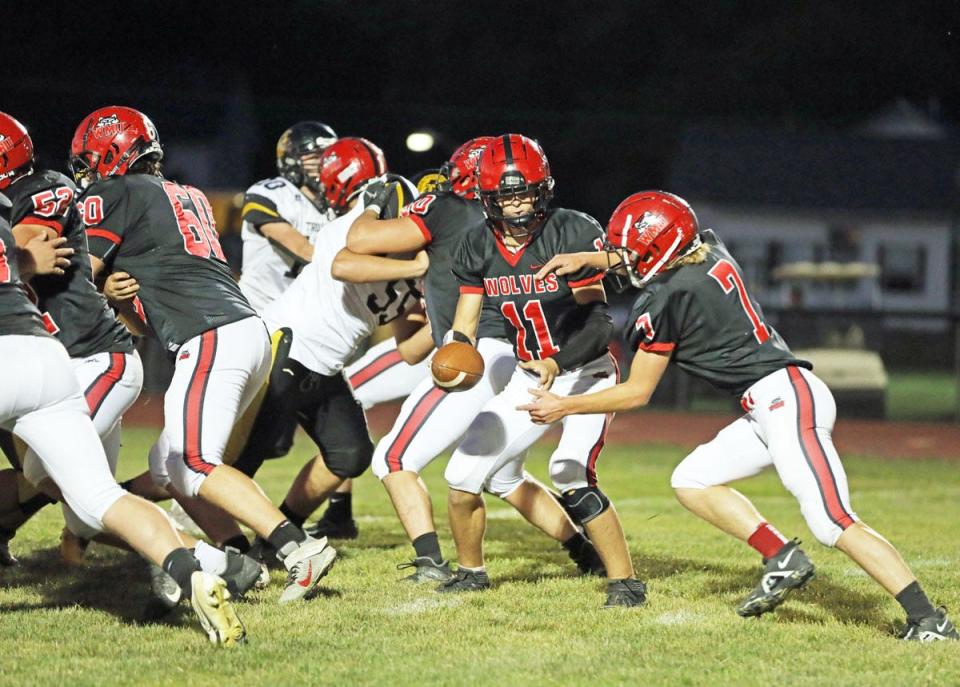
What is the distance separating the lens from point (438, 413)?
222 inches

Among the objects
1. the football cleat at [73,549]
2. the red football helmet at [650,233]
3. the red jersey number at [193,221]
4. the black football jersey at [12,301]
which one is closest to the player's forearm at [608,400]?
the red football helmet at [650,233]

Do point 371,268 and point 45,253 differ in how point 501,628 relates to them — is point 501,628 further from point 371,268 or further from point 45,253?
point 45,253

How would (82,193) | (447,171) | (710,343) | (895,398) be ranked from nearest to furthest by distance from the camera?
(710,343), (82,193), (447,171), (895,398)

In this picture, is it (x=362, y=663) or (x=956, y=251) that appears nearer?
(x=362, y=663)

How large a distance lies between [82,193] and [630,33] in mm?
36735

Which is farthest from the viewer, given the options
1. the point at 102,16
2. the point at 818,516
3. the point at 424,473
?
the point at 102,16

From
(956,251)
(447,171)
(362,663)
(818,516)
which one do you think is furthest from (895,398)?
(956,251)

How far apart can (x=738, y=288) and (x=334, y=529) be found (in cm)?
310

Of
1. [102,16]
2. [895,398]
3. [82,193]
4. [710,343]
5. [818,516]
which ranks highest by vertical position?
[102,16]

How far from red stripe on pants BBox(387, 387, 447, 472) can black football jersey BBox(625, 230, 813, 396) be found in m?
1.09

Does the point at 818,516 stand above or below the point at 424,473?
above

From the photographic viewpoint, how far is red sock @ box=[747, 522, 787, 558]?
4.91 meters

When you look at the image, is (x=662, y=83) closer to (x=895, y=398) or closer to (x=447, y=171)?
(x=895, y=398)

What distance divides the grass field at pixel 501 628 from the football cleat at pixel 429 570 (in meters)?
0.10
